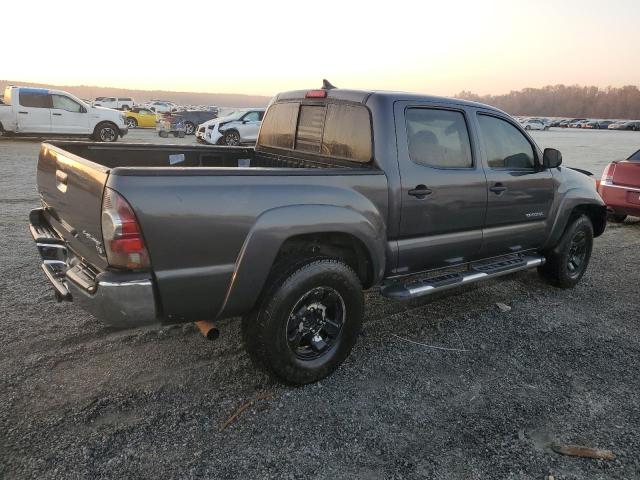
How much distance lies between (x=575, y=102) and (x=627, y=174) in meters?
159

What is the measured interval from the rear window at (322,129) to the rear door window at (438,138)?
0.36 m

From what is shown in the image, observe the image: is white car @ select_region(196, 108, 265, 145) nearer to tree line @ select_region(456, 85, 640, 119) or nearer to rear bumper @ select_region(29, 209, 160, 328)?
rear bumper @ select_region(29, 209, 160, 328)

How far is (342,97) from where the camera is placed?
375cm

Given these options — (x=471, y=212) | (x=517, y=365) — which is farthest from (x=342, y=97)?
(x=517, y=365)

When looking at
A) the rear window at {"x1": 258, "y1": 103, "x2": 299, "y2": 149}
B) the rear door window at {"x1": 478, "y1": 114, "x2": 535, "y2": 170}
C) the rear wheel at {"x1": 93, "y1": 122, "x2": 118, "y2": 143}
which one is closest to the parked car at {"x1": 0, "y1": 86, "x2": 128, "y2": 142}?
the rear wheel at {"x1": 93, "y1": 122, "x2": 118, "y2": 143}

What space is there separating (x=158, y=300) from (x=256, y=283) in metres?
0.57

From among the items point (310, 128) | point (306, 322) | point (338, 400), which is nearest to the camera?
point (338, 400)

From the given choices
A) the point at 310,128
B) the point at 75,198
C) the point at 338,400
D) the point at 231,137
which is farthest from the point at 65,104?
the point at 338,400

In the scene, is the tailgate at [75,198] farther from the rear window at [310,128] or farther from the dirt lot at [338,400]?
the rear window at [310,128]

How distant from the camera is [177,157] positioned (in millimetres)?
4430

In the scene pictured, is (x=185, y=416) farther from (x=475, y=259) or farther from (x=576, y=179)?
(x=576, y=179)

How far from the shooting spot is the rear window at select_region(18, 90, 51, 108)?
1642 cm

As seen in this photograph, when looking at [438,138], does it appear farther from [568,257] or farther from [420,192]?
[568,257]

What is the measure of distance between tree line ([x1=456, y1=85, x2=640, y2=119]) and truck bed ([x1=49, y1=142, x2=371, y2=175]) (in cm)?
13983
